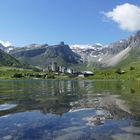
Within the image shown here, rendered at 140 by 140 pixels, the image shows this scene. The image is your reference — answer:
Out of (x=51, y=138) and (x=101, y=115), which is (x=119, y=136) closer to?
(x=51, y=138)

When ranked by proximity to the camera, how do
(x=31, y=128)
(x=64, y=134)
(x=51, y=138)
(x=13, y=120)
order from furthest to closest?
(x=13, y=120) → (x=31, y=128) → (x=64, y=134) → (x=51, y=138)

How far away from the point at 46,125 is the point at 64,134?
5303 millimetres

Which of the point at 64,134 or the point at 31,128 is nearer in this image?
the point at 64,134

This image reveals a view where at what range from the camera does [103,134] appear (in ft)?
96.2

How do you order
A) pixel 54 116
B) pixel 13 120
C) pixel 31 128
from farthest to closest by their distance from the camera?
1. pixel 54 116
2. pixel 13 120
3. pixel 31 128

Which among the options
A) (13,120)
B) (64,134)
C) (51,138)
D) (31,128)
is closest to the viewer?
(51,138)

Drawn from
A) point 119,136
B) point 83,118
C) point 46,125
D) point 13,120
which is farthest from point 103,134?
point 13,120

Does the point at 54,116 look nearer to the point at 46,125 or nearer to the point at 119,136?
the point at 46,125

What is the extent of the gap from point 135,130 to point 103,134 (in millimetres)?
3795

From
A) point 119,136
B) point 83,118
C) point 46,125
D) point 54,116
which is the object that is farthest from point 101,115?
point 119,136

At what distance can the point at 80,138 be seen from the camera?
27.7 metres

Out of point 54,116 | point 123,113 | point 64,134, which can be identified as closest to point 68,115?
point 54,116

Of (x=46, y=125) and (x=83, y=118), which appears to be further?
(x=83, y=118)

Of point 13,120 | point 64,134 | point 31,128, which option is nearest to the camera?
point 64,134
